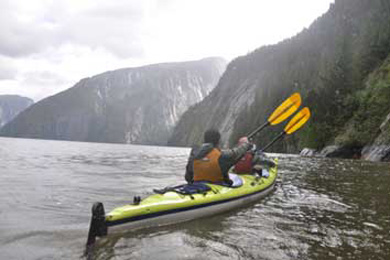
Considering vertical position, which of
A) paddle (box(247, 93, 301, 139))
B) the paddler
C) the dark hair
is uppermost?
paddle (box(247, 93, 301, 139))

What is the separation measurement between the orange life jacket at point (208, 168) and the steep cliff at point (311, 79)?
122 ft

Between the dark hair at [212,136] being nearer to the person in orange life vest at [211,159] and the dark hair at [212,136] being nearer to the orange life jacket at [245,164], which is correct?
the person in orange life vest at [211,159]

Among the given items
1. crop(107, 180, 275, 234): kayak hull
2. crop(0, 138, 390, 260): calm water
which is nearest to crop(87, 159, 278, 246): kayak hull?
crop(107, 180, 275, 234): kayak hull

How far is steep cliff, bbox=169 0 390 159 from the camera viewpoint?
178 feet

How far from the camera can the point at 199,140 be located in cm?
12156

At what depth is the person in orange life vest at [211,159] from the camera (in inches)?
333

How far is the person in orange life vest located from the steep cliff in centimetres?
3698

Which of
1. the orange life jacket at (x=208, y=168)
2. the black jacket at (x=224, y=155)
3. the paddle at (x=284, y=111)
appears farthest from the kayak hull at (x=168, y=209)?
the paddle at (x=284, y=111)

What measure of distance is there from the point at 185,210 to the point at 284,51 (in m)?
113

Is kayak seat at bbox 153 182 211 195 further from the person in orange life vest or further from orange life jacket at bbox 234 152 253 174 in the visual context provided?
orange life jacket at bbox 234 152 253 174

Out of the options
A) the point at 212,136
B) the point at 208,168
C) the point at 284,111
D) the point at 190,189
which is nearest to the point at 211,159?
the point at 208,168

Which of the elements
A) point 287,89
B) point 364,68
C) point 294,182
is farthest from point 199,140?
point 294,182

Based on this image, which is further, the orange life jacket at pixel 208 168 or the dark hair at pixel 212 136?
the dark hair at pixel 212 136

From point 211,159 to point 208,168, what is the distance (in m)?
0.26
